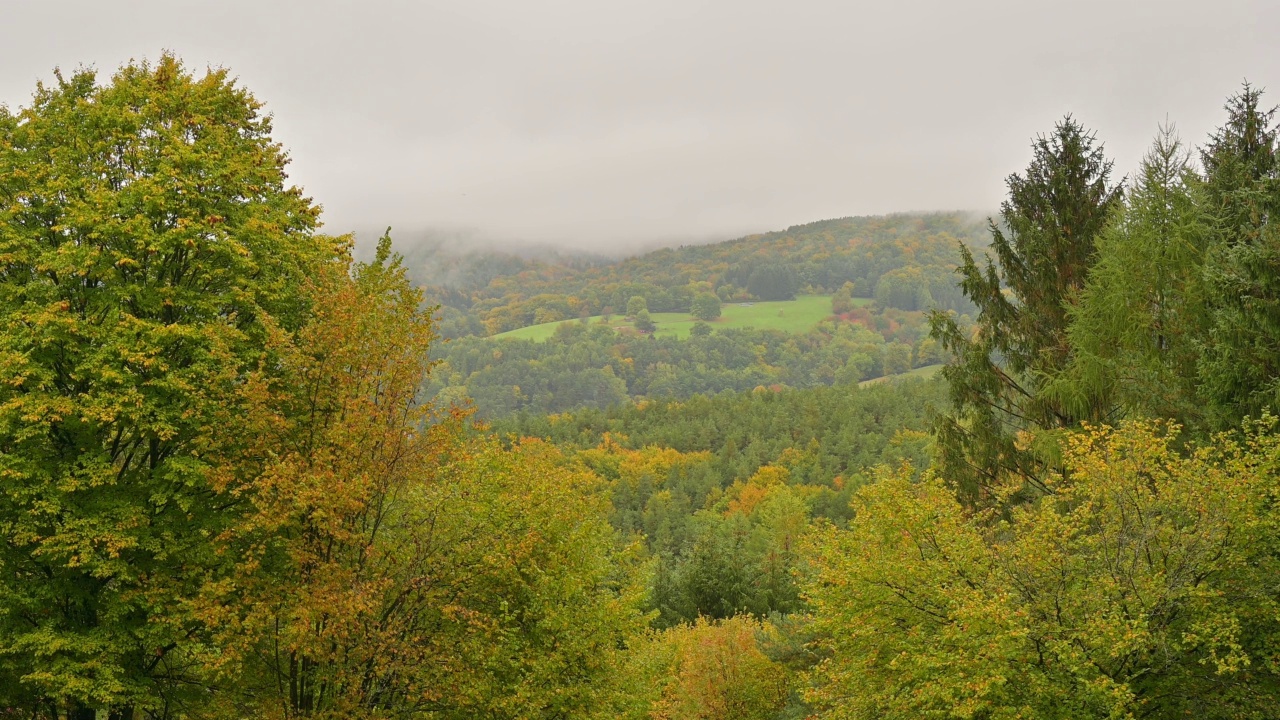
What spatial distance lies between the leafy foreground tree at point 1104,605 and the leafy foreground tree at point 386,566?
5433 mm

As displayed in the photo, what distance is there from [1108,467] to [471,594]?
1150 centimetres

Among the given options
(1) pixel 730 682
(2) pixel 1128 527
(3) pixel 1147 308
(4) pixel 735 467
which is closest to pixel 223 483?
(2) pixel 1128 527

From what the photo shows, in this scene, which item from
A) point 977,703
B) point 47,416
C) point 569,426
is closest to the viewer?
point 977,703

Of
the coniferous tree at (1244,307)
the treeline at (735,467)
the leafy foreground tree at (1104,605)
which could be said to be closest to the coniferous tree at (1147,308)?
A: the coniferous tree at (1244,307)

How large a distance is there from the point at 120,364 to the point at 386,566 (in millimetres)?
5853

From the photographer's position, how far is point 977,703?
1224 cm

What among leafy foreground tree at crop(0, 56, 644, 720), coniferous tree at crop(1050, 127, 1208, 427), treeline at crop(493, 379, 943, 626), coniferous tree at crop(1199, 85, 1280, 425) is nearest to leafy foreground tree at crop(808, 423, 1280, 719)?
coniferous tree at crop(1199, 85, 1280, 425)

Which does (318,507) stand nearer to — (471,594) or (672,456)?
(471,594)

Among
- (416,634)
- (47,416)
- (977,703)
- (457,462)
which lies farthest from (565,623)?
(47,416)

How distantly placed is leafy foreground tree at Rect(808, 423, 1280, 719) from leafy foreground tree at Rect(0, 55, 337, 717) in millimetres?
12372

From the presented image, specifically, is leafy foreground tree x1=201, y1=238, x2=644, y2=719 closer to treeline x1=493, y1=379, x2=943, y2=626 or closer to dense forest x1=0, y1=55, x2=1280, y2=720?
dense forest x1=0, y1=55, x2=1280, y2=720

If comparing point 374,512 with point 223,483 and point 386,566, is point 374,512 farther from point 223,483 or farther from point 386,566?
point 223,483

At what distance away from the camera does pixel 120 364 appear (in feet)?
46.2

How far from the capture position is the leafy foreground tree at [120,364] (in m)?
13.5
